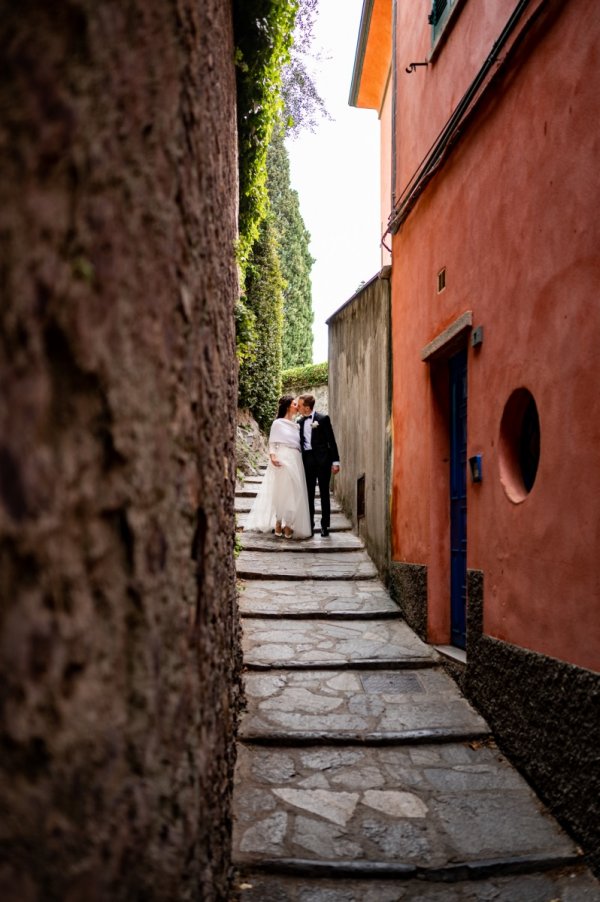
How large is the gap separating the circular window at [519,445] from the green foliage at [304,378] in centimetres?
1262

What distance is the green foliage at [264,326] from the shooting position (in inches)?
546

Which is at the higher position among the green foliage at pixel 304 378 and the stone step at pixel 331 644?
the green foliage at pixel 304 378

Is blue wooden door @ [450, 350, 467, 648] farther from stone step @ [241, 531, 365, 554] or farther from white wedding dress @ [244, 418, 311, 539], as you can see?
white wedding dress @ [244, 418, 311, 539]

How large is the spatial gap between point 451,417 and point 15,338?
16.0ft

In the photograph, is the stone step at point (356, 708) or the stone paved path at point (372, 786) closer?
the stone paved path at point (372, 786)

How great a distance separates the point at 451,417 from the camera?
18.2 ft

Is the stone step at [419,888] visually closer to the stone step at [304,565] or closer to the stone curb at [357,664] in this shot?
the stone curb at [357,664]

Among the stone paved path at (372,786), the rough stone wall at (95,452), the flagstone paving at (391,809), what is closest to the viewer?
the rough stone wall at (95,452)

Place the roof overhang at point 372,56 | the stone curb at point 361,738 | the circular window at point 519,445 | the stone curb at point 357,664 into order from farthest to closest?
the roof overhang at point 372,56 < the stone curb at point 357,664 < the stone curb at point 361,738 < the circular window at point 519,445

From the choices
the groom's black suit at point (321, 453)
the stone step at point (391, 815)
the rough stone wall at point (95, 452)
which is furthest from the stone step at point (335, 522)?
A: the rough stone wall at point (95, 452)

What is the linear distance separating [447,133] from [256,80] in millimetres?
1453

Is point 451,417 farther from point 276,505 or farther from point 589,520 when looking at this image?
point 276,505

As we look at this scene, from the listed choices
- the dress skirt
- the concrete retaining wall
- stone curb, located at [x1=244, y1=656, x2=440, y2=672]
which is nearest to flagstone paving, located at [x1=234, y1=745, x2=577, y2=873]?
stone curb, located at [x1=244, y1=656, x2=440, y2=672]

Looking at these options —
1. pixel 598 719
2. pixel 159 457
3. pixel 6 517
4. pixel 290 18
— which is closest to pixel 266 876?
pixel 598 719
